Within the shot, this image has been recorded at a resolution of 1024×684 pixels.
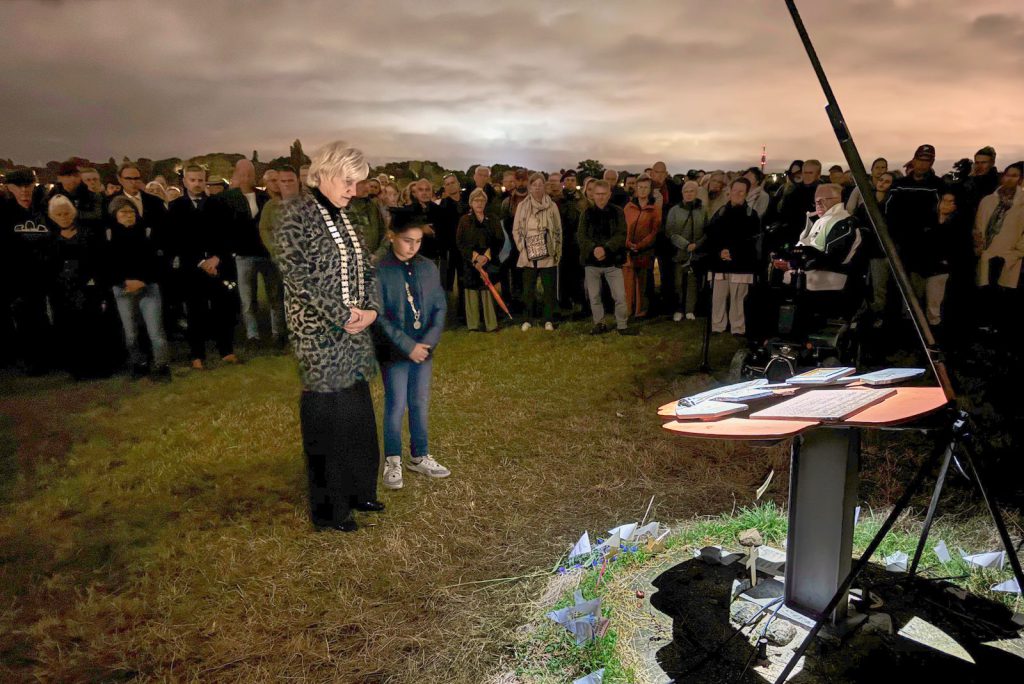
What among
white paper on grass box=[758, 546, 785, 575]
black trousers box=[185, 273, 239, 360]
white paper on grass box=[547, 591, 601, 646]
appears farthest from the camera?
black trousers box=[185, 273, 239, 360]

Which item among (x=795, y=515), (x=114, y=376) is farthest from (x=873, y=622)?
(x=114, y=376)

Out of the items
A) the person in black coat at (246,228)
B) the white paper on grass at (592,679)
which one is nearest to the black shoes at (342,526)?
the white paper on grass at (592,679)

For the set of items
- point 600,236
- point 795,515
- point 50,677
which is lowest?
point 50,677

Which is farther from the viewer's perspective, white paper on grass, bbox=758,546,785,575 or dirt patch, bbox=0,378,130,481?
dirt patch, bbox=0,378,130,481

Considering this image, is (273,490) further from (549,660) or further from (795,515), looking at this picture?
(795,515)

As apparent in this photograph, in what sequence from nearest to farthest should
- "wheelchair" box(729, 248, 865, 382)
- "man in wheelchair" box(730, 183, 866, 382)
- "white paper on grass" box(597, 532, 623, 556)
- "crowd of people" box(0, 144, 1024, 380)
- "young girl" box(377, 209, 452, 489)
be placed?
"white paper on grass" box(597, 532, 623, 556)
"young girl" box(377, 209, 452, 489)
"wheelchair" box(729, 248, 865, 382)
"man in wheelchair" box(730, 183, 866, 382)
"crowd of people" box(0, 144, 1024, 380)

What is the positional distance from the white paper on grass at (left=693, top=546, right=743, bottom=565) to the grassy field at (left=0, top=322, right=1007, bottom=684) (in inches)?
21.2

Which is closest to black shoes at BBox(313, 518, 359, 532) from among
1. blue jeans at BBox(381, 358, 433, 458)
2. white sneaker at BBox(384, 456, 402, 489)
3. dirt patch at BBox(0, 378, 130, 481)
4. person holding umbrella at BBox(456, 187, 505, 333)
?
white sneaker at BBox(384, 456, 402, 489)

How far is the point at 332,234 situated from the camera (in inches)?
135

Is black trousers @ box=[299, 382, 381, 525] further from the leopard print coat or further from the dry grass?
the dry grass

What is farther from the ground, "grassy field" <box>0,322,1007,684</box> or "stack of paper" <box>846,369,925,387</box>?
"stack of paper" <box>846,369,925,387</box>

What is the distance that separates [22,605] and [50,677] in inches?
29.5

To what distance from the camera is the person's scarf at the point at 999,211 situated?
7316mm

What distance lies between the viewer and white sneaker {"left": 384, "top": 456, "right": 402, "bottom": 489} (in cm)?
448
